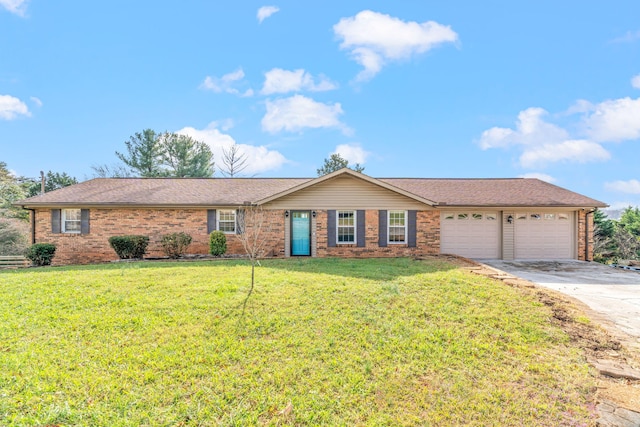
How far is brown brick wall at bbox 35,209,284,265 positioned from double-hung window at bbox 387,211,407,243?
4833mm

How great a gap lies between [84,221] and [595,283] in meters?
19.4

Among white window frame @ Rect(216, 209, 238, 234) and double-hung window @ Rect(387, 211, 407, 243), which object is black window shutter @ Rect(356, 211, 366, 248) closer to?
double-hung window @ Rect(387, 211, 407, 243)

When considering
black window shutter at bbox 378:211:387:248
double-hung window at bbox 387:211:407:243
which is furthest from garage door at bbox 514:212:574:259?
black window shutter at bbox 378:211:387:248

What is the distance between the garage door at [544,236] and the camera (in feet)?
45.9

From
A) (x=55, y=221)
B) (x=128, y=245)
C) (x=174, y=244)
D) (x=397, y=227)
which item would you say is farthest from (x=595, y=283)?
(x=55, y=221)

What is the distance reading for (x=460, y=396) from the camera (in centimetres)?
365

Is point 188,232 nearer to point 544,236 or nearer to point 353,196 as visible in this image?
point 353,196

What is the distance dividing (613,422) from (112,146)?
35.4m

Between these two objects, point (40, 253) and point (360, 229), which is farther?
point (360, 229)

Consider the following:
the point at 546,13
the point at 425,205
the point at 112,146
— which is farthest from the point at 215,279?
the point at 112,146

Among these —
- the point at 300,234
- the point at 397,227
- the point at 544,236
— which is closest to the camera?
the point at 397,227

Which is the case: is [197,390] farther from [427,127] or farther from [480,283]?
[427,127]

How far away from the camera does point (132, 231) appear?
13.5 metres

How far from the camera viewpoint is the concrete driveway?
6309 mm
